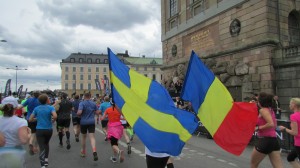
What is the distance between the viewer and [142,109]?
446cm

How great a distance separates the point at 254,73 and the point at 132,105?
14580mm

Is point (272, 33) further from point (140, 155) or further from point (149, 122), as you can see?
point (149, 122)

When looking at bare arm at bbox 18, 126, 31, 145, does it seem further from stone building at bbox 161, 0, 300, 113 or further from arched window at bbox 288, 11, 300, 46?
arched window at bbox 288, 11, 300, 46

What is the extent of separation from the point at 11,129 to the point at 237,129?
3.50 metres

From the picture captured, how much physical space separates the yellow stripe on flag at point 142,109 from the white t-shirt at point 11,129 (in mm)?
1470

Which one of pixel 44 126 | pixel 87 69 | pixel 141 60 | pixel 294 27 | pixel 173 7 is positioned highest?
pixel 141 60

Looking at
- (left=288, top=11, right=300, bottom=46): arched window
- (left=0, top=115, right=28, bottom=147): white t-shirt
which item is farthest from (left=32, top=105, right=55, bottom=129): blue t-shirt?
(left=288, top=11, right=300, bottom=46): arched window

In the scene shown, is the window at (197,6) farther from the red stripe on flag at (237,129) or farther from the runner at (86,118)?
the red stripe on flag at (237,129)

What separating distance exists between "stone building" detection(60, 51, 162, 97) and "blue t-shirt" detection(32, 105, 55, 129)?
101 meters

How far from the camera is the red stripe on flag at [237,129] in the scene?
5219 mm

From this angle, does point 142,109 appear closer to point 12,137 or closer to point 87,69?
point 12,137

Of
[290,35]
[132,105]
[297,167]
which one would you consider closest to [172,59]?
[290,35]

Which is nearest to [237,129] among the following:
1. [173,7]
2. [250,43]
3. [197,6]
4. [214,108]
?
[214,108]

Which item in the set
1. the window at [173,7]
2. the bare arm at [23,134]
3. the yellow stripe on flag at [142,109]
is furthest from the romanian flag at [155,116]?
the window at [173,7]
